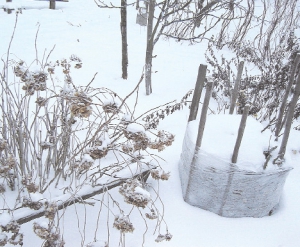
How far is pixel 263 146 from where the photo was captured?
1827 millimetres

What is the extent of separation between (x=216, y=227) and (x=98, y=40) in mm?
4549

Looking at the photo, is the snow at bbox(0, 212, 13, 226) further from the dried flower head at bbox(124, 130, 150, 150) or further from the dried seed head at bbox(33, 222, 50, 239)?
the dried flower head at bbox(124, 130, 150, 150)

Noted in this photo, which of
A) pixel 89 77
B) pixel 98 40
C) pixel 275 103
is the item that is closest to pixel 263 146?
pixel 275 103

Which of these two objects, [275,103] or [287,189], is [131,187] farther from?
[275,103]

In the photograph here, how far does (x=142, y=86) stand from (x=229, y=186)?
257 cm

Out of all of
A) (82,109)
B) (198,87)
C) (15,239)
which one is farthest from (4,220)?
(198,87)

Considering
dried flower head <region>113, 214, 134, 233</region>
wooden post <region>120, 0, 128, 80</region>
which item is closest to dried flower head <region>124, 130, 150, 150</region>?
dried flower head <region>113, 214, 134, 233</region>

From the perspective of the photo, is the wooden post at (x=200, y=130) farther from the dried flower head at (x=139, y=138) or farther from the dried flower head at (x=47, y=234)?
the dried flower head at (x=47, y=234)

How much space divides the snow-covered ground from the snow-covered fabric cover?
7 cm

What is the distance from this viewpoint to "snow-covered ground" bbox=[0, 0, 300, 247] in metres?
1.76

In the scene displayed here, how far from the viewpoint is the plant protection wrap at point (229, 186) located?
1721mm

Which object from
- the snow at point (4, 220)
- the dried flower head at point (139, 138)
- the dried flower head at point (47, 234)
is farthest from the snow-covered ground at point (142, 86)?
the dried flower head at point (139, 138)

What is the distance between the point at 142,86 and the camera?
13.4 ft

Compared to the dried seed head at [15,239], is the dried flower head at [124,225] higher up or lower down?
higher up
